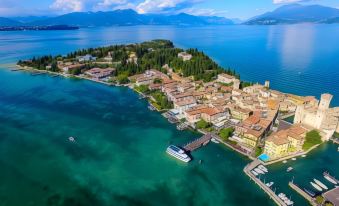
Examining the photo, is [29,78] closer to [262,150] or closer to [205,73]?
[205,73]

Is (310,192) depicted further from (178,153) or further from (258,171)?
(178,153)

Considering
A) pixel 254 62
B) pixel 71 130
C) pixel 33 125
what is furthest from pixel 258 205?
pixel 254 62

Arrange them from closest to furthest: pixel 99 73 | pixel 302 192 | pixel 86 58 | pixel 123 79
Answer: pixel 302 192 → pixel 123 79 → pixel 99 73 → pixel 86 58

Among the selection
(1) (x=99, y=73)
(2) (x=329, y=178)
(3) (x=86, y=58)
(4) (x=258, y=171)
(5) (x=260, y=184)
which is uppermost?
(3) (x=86, y=58)

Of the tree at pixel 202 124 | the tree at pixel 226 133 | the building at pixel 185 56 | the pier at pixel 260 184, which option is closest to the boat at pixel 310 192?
the pier at pixel 260 184

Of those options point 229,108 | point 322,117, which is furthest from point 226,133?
point 322,117

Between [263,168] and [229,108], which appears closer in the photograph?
[263,168]

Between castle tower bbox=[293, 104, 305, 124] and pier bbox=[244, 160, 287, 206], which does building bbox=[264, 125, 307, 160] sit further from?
castle tower bbox=[293, 104, 305, 124]
